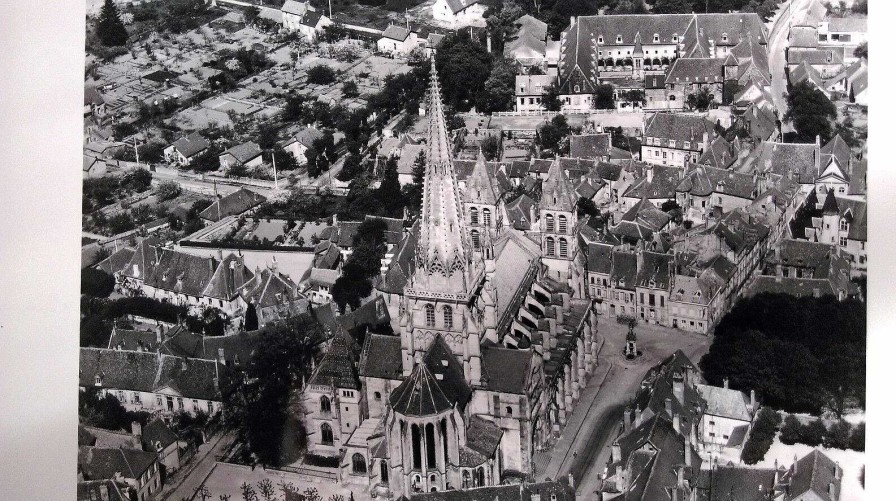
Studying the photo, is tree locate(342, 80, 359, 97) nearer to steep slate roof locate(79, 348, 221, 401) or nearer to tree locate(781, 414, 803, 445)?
steep slate roof locate(79, 348, 221, 401)

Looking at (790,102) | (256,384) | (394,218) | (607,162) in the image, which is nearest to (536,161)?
(607,162)

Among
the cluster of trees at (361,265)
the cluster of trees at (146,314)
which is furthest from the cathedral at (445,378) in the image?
the cluster of trees at (146,314)

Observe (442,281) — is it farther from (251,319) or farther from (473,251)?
(251,319)

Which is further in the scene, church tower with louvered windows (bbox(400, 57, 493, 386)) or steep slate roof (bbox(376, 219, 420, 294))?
steep slate roof (bbox(376, 219, 420, 294))

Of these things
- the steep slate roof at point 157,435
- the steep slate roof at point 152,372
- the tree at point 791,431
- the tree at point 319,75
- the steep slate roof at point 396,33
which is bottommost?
the steep slate roof at point 157,435

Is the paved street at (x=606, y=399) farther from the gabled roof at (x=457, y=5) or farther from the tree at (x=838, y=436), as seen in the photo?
the gabled roof at (x=457, y=5)

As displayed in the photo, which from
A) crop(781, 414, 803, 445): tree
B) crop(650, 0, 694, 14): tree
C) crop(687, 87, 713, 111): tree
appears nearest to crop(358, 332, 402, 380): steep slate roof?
crop(781, 414, 803, 445): tree
